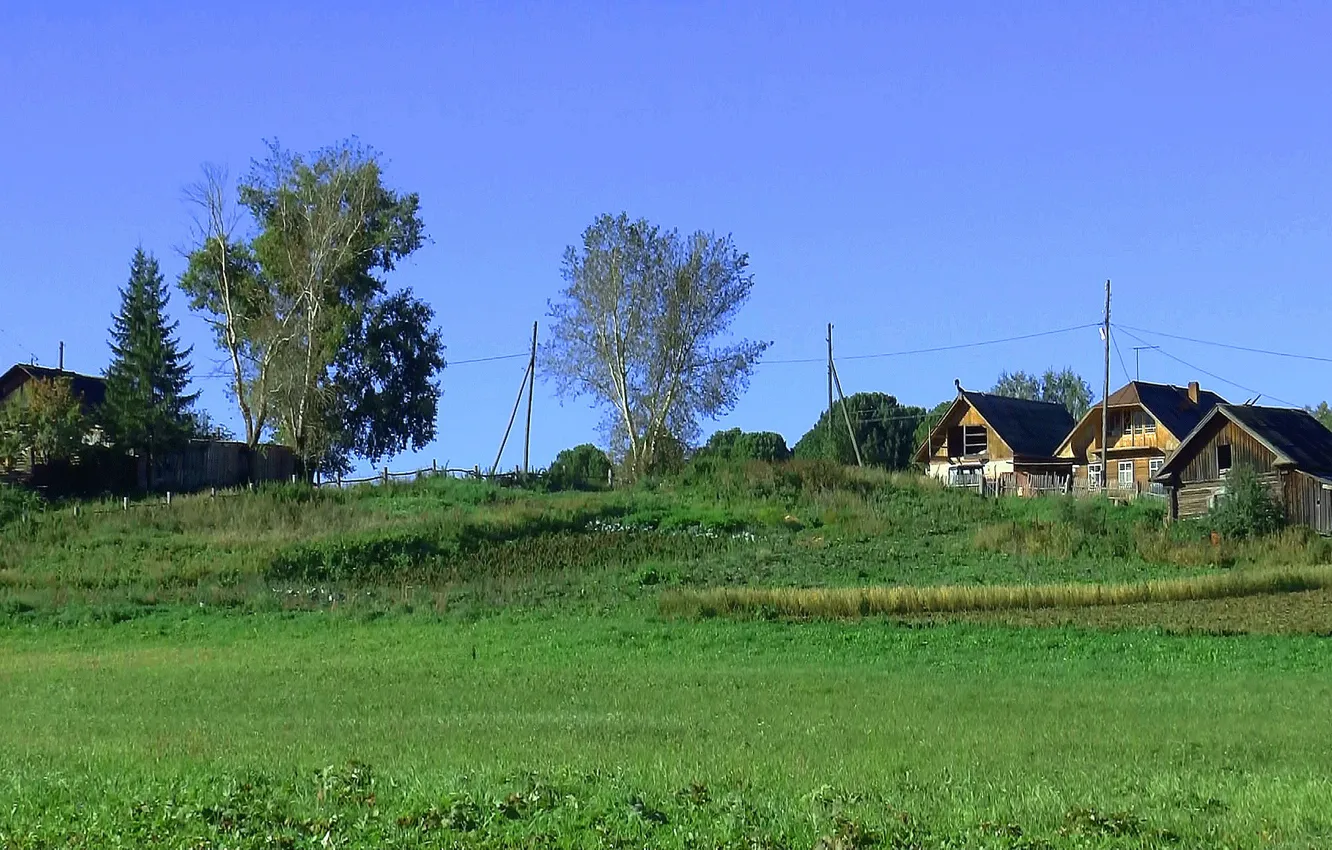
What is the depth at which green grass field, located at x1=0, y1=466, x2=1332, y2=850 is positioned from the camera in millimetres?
10109

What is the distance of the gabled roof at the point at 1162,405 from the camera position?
84.6 meters

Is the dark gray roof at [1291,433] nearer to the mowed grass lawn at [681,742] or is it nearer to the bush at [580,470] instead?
the bush at [580,470]

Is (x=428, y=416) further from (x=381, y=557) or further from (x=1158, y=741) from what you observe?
(x=1158, y=741)

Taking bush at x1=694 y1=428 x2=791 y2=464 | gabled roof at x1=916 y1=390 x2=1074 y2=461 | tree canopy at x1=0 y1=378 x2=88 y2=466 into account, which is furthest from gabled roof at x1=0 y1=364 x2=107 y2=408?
gabled roof at x1=916 y1=390 x2=1074 y2=461

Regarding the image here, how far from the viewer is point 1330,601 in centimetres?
3831

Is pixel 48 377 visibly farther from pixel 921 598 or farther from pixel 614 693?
pixel 614 693

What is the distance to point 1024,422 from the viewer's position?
95.7 meters

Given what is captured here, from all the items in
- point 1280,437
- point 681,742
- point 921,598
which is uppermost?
point 1280,437

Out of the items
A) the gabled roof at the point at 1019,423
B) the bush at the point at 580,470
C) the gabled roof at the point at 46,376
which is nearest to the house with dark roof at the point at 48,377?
the gabled roof at the point at 46,376

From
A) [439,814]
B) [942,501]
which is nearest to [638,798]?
[439,814]

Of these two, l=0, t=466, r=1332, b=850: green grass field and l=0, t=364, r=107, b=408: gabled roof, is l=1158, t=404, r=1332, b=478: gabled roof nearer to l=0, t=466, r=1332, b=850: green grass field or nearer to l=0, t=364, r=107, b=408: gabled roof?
l=0, t=466, r=1332, b=850: green grass field

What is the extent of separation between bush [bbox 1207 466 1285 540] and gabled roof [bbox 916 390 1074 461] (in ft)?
106

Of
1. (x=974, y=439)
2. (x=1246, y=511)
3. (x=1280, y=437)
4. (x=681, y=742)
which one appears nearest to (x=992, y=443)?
(x=974, y=439)

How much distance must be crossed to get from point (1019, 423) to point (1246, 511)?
36859 millimetres
